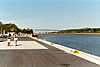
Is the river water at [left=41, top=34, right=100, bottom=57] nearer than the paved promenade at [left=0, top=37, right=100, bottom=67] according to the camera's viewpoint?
No

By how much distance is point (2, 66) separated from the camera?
8.76 meters

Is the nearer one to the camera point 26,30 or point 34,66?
point 34,66

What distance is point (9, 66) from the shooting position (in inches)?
345

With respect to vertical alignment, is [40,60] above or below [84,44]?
above

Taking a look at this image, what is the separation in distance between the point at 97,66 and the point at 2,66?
5.46m

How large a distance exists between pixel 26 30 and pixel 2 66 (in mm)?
154998

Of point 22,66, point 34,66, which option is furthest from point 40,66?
point 22,66

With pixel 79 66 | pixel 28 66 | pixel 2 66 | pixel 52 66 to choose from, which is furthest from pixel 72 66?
pixel 2 66

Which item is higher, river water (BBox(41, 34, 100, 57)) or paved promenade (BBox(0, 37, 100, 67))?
paved promenade (BBox(0, 37, 100, 67))

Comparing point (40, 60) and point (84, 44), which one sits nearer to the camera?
point (40, 60)

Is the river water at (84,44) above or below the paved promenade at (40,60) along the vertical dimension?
below

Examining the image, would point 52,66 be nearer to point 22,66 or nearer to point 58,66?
point 58,66

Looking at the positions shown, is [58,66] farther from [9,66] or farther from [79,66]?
[9,66]

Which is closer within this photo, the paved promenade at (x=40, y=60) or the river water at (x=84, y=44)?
the paved promenade at (x=40, y=60)
